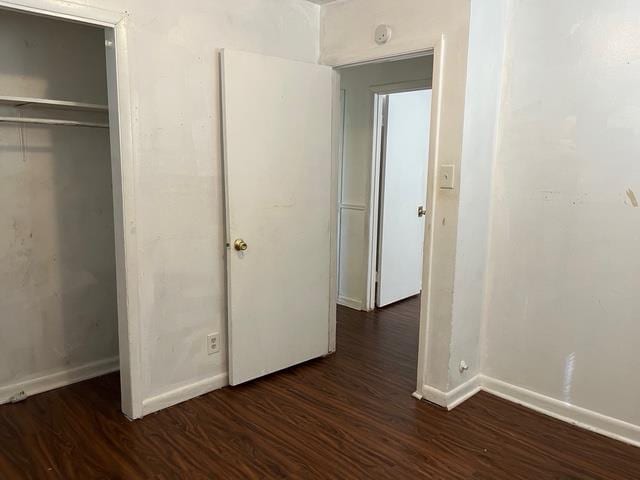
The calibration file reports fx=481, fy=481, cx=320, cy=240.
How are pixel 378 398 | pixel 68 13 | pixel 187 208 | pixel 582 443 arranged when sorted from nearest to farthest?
pixel 68 13
pixel 582 443
pixel 187 208
pixel 378 398

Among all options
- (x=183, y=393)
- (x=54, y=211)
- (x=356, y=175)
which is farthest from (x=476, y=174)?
(x=54, y=211)

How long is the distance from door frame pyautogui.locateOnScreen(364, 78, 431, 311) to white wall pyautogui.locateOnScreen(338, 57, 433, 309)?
33 millimetres

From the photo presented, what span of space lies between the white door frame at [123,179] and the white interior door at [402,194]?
2.46 metres

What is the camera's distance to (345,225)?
448 centimetres

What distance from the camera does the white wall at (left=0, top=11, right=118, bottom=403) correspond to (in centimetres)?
264

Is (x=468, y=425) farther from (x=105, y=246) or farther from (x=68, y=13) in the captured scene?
(x=68, y=13)

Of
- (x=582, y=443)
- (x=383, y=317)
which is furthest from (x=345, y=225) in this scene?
(x=582, y=443)

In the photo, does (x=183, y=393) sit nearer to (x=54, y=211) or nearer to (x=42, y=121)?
(x=54, y=211)

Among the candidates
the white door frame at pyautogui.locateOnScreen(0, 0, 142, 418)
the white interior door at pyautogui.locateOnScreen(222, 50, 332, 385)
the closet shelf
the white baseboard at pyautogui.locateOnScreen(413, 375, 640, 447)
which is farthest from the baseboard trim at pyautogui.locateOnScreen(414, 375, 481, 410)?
the closet shelf

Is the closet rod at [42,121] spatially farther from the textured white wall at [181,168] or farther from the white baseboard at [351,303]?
the white baseboard at [351,303]

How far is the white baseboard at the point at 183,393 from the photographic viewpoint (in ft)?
8.43

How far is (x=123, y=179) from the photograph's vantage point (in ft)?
7.68

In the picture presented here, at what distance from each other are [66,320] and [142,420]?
87cm

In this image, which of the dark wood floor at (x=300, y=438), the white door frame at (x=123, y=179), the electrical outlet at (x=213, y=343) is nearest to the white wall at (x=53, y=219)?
the dark wood floor at (x=300, y=438)
